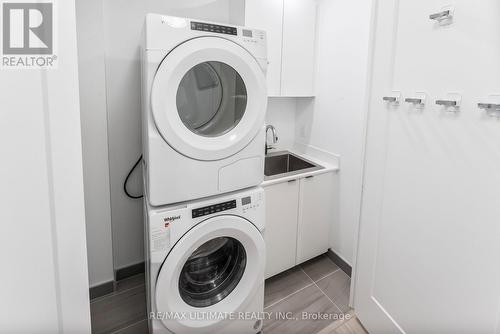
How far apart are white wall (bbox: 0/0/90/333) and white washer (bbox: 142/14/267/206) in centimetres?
58

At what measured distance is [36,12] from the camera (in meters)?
0.55

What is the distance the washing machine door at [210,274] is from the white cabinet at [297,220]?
0.47 meters

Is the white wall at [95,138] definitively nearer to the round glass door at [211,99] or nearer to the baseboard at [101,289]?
the baseboard at [101,289]

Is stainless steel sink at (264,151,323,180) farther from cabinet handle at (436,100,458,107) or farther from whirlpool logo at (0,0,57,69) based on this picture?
whirlpool logo at (0,0,57,69)

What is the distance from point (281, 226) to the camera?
2086 mm

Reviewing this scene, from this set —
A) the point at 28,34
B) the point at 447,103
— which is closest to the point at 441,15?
the point at 447,103

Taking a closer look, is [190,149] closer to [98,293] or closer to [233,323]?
[233,323]

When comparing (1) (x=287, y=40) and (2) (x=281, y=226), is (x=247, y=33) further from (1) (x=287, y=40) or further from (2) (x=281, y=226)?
(2) (x=281, y=226)

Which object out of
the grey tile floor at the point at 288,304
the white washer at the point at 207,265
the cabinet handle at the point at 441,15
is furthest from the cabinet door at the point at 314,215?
the cabinet handle at the point at 441,15

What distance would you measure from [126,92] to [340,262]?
213cm

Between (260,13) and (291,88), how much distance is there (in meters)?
0.60

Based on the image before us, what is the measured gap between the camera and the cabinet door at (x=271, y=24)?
76.3 inches

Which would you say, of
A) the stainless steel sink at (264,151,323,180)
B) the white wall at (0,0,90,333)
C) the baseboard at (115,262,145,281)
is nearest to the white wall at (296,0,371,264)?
the stainless steel sink at (264,151,323,180)

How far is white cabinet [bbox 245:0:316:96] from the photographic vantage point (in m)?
1.98
